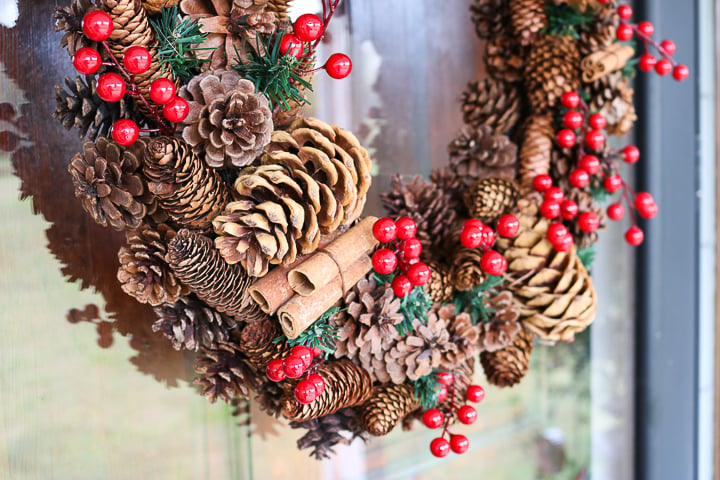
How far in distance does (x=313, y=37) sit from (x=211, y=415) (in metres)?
0.46

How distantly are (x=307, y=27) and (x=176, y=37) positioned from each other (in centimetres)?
11

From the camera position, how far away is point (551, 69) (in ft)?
A: 2.28

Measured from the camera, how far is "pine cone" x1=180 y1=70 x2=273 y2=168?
18.7 inches

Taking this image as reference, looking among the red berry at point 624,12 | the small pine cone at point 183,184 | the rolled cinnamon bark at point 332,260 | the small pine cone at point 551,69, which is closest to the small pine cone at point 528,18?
the small pine cone at point 551,69

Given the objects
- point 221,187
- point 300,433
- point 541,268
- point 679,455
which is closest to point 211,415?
point 300,433

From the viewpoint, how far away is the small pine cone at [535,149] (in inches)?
27.6

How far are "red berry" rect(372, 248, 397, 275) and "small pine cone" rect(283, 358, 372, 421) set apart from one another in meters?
0.11

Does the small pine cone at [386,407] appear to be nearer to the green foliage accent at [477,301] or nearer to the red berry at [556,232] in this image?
the green foliage accent at [477,301]

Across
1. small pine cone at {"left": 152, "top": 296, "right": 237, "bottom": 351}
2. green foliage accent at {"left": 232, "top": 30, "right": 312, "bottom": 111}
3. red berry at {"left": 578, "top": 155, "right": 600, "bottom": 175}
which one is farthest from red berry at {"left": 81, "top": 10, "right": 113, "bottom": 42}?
red berry at {"left": 578, "top": 155, "right": 600, "bottom": 175}

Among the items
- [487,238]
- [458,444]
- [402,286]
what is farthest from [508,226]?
[458,444]

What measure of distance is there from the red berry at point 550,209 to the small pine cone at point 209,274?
1.19 feet

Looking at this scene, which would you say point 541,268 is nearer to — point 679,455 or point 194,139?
point 194,139

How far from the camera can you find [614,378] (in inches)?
41.8

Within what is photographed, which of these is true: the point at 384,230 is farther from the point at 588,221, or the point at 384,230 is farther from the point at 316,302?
the point at 588,221
